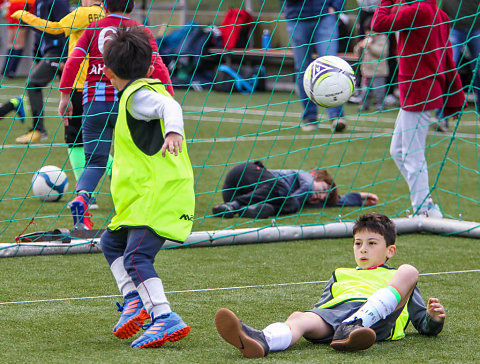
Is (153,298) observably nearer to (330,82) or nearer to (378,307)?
(378,307)

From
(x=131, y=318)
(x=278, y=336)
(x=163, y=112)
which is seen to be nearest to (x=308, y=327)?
(x=278, y=336)

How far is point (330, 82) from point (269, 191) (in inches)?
41.4

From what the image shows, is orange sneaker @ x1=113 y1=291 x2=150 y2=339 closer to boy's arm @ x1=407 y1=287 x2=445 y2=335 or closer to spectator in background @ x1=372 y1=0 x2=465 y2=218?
boy's arm @ x1=407 y1=287 x2=445 y2=335

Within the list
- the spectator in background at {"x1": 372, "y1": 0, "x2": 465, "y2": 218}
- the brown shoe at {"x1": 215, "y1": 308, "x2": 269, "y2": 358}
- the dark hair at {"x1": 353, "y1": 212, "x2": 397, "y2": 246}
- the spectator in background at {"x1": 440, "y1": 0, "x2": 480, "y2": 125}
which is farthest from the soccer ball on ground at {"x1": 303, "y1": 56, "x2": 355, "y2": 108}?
the spectator in background at {"x1": 440, "y1": 0, "x2": 480, "y2": 125}

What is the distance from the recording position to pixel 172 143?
2998 mm

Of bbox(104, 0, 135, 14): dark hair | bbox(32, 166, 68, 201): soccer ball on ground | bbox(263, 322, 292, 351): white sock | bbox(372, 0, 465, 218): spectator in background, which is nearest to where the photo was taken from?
bbox(263, 322, 292, 351): white sock

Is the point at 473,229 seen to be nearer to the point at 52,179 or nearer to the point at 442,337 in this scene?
the point at 442,337

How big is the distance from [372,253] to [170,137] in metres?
0.98

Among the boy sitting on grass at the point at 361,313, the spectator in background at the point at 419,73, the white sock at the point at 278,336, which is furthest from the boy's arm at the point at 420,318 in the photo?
the spectator in background at the point at 419,73

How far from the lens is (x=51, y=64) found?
7.84 meters

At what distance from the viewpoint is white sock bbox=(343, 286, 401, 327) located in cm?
311

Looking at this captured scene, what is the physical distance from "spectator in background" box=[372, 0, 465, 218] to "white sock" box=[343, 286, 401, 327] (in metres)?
2.55

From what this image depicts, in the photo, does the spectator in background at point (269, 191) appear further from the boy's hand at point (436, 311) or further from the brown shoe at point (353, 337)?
the brown shoe at point (353, 337)

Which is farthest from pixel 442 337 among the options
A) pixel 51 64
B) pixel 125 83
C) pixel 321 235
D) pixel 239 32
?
pixel 239 32
